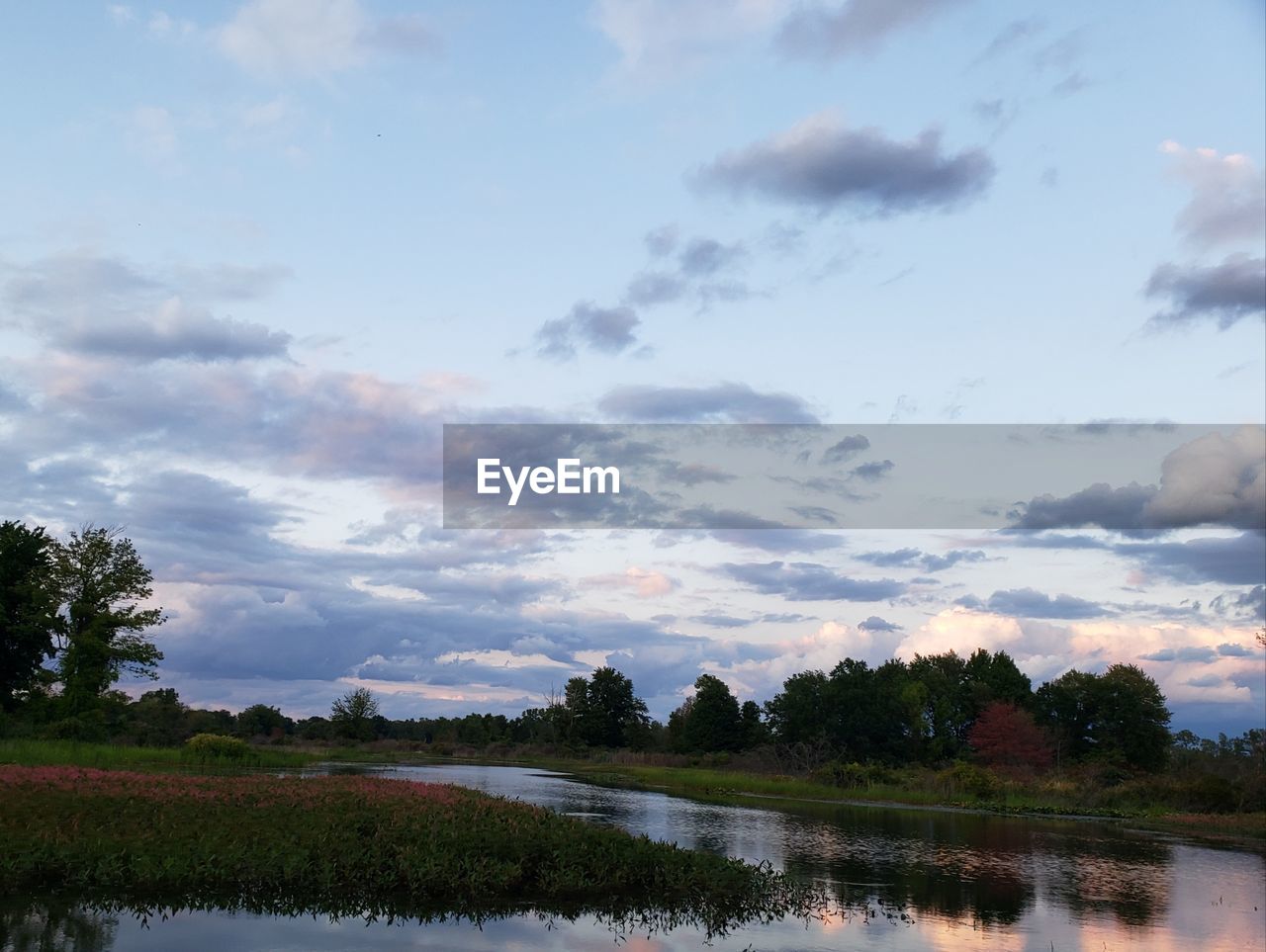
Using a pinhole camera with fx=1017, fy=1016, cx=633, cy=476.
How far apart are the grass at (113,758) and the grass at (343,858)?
1714 centimetres

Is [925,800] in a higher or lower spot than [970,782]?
lower

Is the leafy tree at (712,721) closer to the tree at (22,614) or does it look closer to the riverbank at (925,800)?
the riverbank at (925,800)

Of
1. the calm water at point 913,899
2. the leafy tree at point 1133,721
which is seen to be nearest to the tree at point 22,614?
the calm water at point 913,899

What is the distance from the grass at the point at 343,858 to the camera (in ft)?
66.2

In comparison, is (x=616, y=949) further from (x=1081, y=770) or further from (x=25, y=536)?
(x=1081, y=770)

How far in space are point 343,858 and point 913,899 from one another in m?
14.6

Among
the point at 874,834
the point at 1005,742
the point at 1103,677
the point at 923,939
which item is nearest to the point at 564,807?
the point at 874,834

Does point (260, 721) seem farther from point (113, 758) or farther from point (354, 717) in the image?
point (113, 758)

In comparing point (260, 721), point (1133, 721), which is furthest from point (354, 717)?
point (1133, 721)

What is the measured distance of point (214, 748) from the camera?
60000 mm

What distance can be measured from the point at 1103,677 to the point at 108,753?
10480cm

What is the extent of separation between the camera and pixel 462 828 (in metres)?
24.7

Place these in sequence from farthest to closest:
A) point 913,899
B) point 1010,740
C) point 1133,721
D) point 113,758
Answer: point 1133,721 → point 1010,740 → point 113,758 → point 913,899

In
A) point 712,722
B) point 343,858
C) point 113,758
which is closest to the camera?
point 343,858
